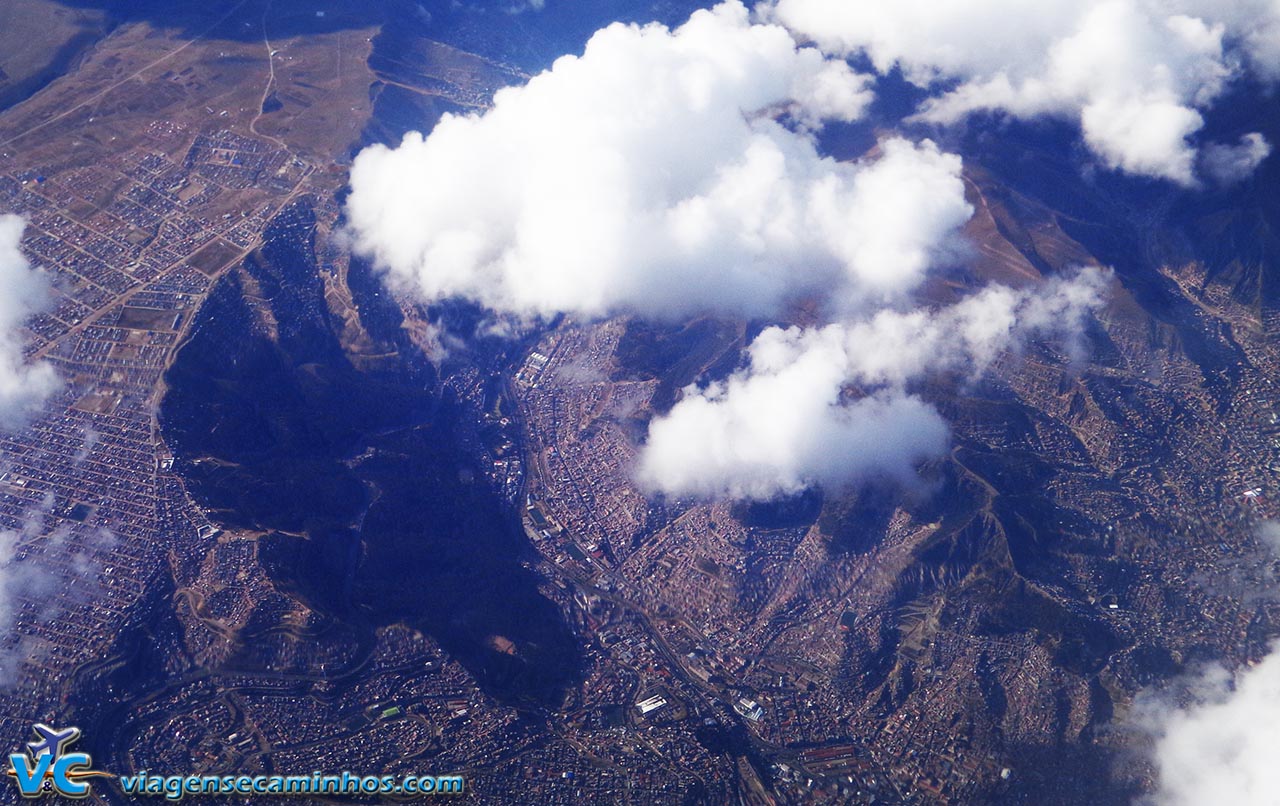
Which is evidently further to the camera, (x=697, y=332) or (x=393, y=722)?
(x=697, y=332)

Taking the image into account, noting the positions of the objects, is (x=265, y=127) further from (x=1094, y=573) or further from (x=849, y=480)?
(x=1094, y=573)

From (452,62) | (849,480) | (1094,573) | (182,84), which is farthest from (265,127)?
(1094,573)

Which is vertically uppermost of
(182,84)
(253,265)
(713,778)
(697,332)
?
(182,84)

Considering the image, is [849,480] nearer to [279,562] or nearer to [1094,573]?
[1094,573]

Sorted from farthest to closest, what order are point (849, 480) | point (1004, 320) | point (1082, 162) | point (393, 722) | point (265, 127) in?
point (1082, 162) → point (265, 127) → point (1004, 320) → point (849, 480) → point (393, 722)

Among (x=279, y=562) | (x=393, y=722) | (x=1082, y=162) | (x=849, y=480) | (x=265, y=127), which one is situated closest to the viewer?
(x=393, y=722)

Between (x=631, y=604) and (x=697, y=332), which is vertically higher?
(x=697, y=332)

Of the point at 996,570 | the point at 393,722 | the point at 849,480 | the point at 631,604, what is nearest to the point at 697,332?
the point at 849,480
